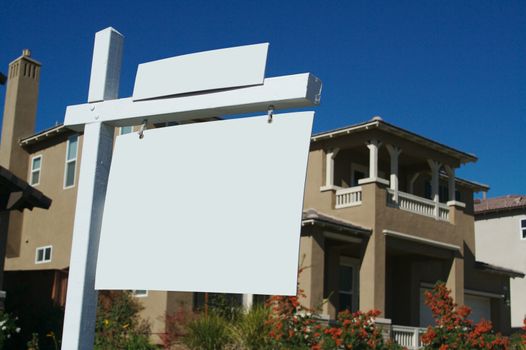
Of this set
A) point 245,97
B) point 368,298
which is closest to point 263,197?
point 245,97

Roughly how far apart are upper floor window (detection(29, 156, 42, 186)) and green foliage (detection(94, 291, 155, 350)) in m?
8.40

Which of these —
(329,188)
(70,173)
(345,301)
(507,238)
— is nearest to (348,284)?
(345,301)

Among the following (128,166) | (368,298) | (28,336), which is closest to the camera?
(128,166)

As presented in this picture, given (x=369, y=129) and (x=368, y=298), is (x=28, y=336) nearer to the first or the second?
(x=368, y=298)

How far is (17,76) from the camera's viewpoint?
2667 cm

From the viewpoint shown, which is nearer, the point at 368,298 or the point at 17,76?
the point at 368,298

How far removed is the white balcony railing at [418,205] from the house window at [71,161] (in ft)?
33.6

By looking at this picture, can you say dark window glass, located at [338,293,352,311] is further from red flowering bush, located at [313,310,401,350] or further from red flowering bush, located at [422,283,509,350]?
red flowering bush, located at [313,310,401,350]

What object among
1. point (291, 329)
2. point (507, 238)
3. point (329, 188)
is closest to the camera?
point (291, 329)

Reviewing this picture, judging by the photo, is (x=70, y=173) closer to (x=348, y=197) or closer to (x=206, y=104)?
(x=348, y=197)

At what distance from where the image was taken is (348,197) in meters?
23.1

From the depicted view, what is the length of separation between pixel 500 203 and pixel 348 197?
17567 millimetres

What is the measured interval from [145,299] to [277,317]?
5717 mm

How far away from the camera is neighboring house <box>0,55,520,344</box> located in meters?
20.7
